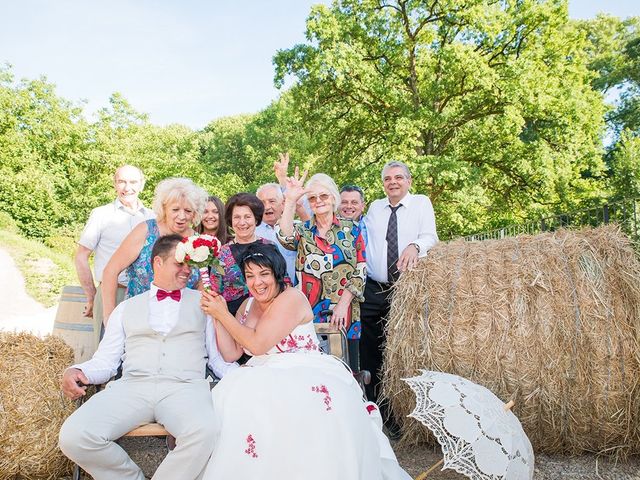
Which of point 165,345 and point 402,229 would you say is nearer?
point 165,345

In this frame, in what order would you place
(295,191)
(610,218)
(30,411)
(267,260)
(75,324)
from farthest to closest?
(610,218) → (75,324) → (295,191) → (30,411) → (267,260)

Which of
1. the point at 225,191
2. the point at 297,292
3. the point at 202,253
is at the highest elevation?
the point at 225,191

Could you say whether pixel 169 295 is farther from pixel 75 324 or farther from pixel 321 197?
pixel 75 324

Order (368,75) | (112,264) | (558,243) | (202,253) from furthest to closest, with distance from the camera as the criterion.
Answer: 1. (368,75)
2. (558,243)
3. (112,264)
4. (202,253)

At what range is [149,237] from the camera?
393cm

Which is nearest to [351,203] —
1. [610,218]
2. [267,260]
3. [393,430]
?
[393,430]

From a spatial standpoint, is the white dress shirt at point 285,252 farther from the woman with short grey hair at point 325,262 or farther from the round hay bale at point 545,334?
the round hay bale at point 545,334

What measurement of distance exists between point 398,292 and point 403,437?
1141 millimetres

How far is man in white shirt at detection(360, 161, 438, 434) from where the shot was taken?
4.78 meters

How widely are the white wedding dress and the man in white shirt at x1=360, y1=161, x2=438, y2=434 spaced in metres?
1.65

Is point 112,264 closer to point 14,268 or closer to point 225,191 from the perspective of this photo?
point 14,268

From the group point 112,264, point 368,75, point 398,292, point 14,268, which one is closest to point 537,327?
point 398,292

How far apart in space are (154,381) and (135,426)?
0.28 m

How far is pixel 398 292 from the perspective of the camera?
433 cm
